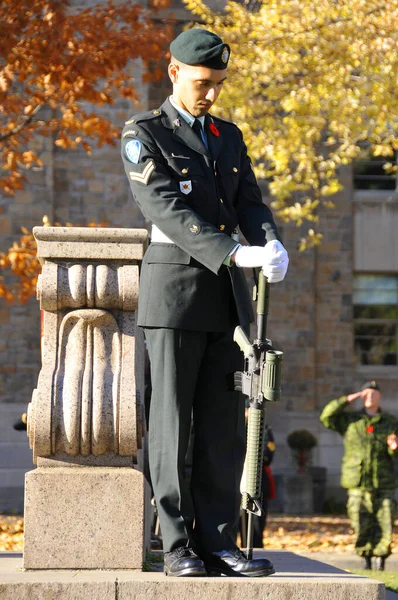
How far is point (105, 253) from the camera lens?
534cm

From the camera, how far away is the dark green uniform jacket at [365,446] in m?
11.7

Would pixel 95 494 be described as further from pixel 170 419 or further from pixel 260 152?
pixel 260 152

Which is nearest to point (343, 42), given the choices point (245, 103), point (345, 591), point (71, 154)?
point (245, 103)

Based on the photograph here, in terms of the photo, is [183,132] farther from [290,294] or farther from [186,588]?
[290,294]

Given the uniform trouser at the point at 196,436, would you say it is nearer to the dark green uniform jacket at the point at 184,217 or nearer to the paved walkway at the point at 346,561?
the dark green uniform jacket at the point at 184,217

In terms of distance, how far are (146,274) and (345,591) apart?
148 cm

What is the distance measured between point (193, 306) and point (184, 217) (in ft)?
1.23

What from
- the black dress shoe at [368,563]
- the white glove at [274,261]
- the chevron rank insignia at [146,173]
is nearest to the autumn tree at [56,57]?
the black dress shoe at [368,563]

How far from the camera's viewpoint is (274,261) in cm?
458

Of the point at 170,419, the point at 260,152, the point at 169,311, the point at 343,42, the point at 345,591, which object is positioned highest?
the point at 343,42

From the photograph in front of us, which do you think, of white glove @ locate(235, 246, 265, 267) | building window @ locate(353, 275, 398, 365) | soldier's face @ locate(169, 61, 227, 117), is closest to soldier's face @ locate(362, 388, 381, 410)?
soldier's face @ locate(169, 61, 227, 117)

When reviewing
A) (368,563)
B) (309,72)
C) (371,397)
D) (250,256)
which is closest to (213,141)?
(250,256)

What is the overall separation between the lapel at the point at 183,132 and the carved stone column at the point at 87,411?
1.57ft

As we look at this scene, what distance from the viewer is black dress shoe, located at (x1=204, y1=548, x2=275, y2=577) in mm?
4824
